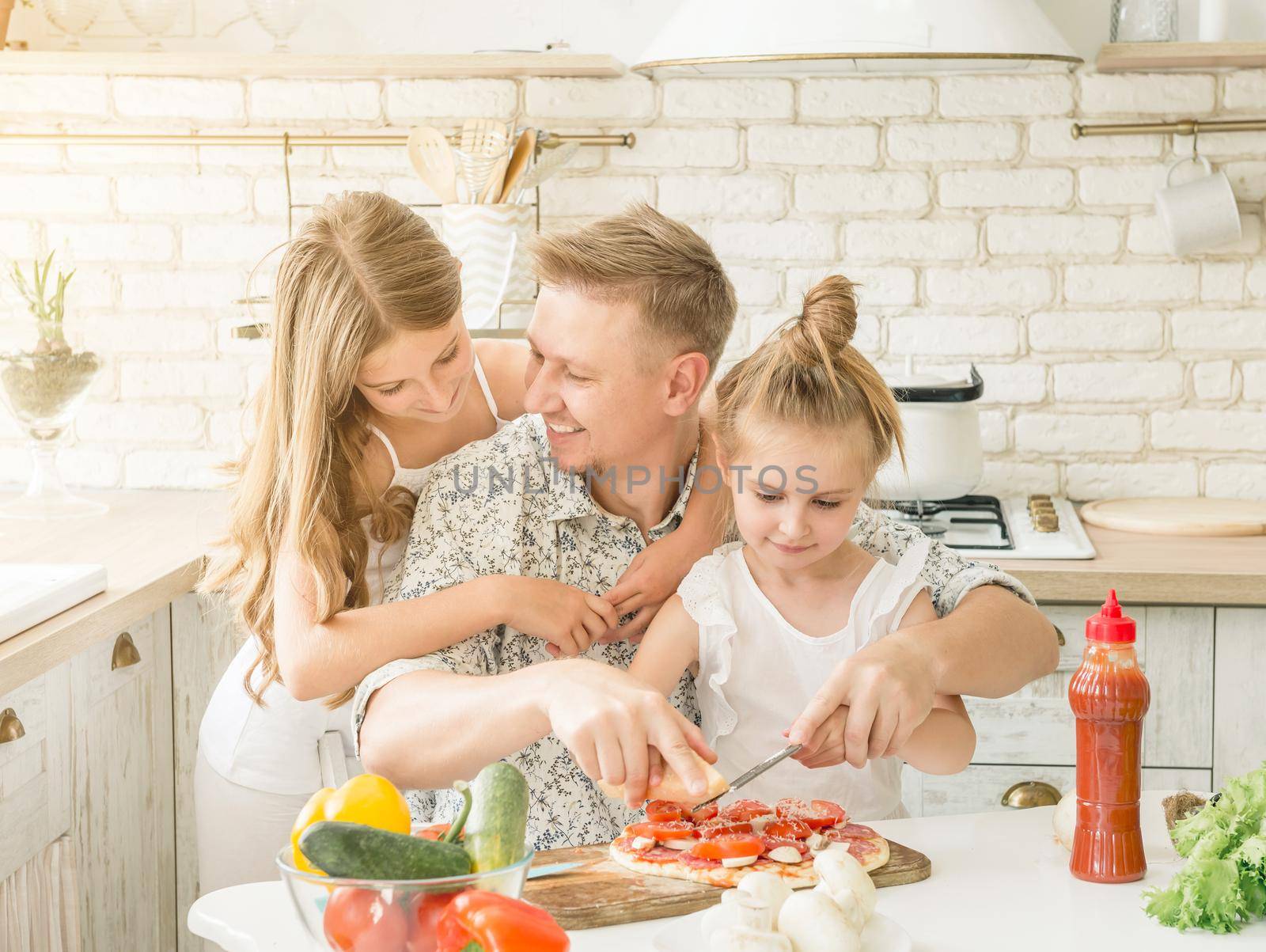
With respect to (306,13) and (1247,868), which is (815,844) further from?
(306,13)

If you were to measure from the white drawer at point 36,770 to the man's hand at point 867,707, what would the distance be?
1.10 meters

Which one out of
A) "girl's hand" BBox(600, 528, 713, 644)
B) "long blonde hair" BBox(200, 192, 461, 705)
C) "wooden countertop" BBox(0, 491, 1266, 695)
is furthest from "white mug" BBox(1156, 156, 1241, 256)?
"long blonde hair" BBox(200, 192, 461, 705)

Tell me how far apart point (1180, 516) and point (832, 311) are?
1310mm

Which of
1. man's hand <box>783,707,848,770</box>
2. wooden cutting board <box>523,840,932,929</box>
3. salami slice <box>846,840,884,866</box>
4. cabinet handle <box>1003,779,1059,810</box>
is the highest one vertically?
man's hand <box>783,707,848,770</box>

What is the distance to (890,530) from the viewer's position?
1.82m

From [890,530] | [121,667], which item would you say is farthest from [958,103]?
[121,667]

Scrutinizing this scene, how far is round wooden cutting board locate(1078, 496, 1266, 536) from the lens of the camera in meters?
2.53

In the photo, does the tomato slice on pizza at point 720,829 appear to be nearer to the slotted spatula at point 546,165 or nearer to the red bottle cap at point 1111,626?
the red bottle cap at point 1111,626

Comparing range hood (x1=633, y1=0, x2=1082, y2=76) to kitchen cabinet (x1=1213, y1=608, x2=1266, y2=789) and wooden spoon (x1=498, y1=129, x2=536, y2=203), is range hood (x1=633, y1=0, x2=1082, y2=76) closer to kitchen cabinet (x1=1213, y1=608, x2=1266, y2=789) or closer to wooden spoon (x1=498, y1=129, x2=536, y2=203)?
wooden spoon (x1=498, y1=129, x2=536, y2=203)

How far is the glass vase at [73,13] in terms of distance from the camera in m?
2.85

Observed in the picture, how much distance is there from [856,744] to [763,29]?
1.10 metres

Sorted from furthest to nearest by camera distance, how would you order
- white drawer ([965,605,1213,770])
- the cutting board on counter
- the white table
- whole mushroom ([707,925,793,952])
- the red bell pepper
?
white drawer ([965,605,1213,770])
the cutting board on counter
the white table
whole mushroom ([707,925,793,952])
the red bell pepper

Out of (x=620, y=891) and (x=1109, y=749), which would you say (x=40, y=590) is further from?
(x=1109, y=749)

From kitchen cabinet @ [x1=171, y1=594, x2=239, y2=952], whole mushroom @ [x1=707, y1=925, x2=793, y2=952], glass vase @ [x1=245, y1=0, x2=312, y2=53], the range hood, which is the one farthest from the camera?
glass vase @ [x1=245, y1=0, x2=312, y2=53]
